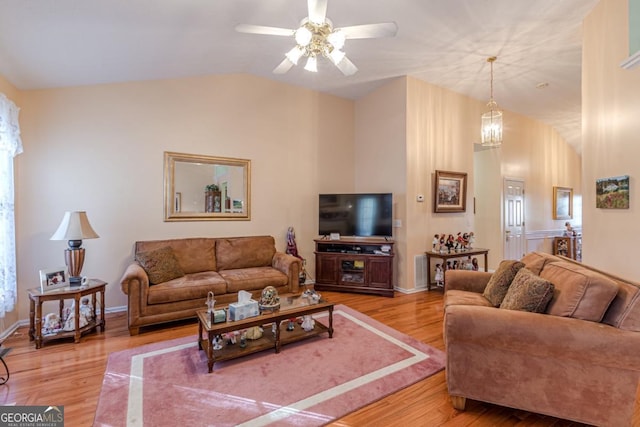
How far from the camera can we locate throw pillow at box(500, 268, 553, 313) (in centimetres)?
181

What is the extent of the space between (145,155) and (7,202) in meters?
1.45

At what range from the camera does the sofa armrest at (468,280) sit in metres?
2.82

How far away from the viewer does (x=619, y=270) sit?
2.67 meters

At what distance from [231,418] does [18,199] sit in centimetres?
A: 356

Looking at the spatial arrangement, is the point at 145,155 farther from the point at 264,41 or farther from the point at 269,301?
the point at 269,301

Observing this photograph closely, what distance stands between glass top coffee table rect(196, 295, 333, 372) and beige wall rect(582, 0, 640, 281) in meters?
2.88

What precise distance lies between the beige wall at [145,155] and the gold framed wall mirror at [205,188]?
4.1 inches

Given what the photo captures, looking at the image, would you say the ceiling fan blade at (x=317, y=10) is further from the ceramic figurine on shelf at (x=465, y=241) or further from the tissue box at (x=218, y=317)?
the ceramic figurine on shelf at (x=465, y=241)

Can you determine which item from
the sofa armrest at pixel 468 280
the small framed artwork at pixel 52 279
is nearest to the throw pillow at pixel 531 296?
the sofa armrest at pixel 468 280

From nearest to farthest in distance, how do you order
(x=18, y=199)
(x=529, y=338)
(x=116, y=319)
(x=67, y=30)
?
1. (x=529, y=338)
2. (x=67, y=30)
3. (x=18, y=199)
4. (x=116, y=319)

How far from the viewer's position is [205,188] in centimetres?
420

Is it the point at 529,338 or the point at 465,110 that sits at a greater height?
the point at 465,110

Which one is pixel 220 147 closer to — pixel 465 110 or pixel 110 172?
pixel 110 172

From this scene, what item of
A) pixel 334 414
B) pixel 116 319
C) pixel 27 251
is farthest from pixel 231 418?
pixel 27 251
